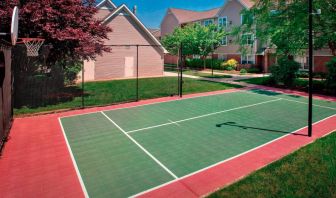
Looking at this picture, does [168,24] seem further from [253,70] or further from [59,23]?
[59,23]

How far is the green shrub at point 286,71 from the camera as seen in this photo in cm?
2219

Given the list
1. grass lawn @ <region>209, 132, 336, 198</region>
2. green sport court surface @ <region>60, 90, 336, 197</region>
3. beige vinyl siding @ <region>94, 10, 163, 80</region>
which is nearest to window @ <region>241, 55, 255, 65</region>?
beige vinyl siding @ <region>94, 10, 163, 80</region>

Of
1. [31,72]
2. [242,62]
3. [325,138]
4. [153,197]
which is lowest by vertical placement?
[153,197]

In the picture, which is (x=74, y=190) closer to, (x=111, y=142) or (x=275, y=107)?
(x=111, y=142)

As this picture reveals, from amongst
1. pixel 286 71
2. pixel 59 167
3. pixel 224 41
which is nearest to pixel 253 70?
pixel 224 41

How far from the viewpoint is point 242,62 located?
4131 cm

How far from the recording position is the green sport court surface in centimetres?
669

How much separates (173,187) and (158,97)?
1200cm

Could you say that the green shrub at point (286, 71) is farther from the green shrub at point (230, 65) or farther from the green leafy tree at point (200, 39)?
the green leafy tree at point (200, 39)

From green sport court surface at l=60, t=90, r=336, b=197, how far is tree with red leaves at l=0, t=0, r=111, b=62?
14.9 ft

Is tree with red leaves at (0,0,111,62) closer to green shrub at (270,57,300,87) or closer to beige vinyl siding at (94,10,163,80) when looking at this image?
beige vinyl siding at (94,10,163,80)

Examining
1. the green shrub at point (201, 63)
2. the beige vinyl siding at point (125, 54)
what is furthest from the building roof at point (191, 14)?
the beige vinyl siding at point (125, 54)

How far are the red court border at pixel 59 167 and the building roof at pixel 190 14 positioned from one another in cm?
4346

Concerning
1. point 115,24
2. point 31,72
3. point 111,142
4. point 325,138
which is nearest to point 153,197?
point 111,142
